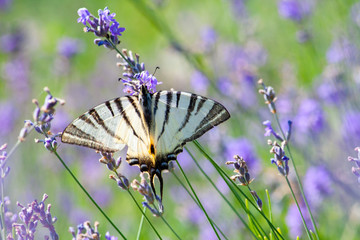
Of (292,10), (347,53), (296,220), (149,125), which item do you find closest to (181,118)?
(149,125)

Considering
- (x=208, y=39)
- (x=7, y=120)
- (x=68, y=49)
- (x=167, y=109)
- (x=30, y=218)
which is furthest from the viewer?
(x=7, y=120)

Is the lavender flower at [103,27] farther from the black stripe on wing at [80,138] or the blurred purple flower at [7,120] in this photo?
the blurred purple flower at [7,120]

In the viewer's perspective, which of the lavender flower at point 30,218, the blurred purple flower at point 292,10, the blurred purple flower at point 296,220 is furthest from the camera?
the blurred purple flower at point 292,10

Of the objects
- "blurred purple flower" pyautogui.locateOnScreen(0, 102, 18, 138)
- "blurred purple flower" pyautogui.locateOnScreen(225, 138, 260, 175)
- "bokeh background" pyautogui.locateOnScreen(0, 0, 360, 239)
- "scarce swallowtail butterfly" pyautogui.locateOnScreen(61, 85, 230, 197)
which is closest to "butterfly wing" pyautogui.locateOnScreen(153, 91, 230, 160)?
"scarce swallowtail butterfly" pyautogui.locateOnScreen(61, 85, 230, 197)

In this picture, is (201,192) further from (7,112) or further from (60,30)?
(60,30)

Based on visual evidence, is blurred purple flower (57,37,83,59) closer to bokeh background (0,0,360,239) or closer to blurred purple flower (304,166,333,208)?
bokeh background (0,0,360,239)

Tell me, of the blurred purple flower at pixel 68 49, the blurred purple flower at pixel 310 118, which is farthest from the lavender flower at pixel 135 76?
the blurred purple flower at pixel 68 49

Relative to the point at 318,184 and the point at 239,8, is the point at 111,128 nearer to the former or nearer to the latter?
the point at 318,184
